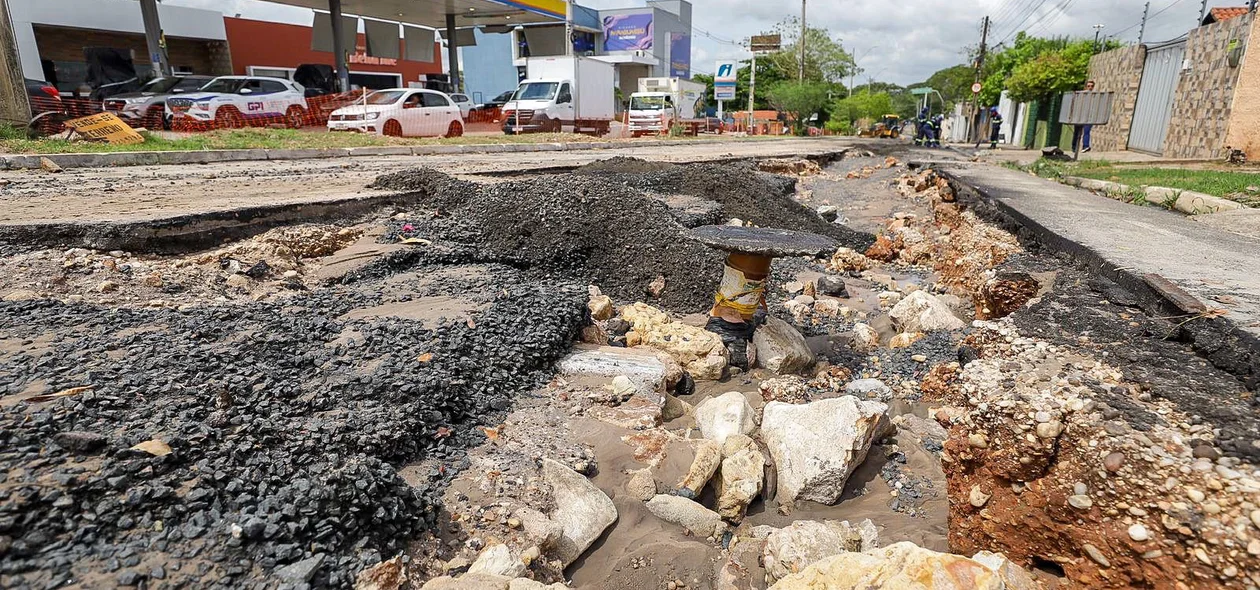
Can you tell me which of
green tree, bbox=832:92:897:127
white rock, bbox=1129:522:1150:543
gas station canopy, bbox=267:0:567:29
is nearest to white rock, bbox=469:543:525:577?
white rock, bbox=1129:522:1150:543

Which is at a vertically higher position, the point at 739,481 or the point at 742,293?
the point at 742,293

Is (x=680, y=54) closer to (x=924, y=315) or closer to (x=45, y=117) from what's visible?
(x=45, y=117)

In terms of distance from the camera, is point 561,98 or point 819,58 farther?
point 819,58

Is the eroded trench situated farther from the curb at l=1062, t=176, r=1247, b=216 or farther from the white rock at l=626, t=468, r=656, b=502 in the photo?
the curb at l=1062, t=176, r=1247, b=216

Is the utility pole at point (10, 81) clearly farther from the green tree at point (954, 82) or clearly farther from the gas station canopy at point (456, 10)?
the green tree at point (954, 82)

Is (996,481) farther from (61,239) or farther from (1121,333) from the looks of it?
(61,239)

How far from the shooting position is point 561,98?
774 inches

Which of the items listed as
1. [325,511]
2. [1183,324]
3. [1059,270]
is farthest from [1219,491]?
[1059,270]

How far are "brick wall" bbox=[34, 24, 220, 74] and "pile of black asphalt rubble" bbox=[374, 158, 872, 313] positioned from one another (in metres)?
19.4

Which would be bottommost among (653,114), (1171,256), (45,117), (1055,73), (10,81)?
(1171,256)

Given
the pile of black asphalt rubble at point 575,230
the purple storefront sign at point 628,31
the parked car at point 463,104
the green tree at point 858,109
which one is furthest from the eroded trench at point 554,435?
the purple storefront sign at point 628,31

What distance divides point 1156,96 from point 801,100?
87.7ft

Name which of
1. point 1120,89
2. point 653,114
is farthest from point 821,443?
point 653,114

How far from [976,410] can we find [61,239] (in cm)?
507
